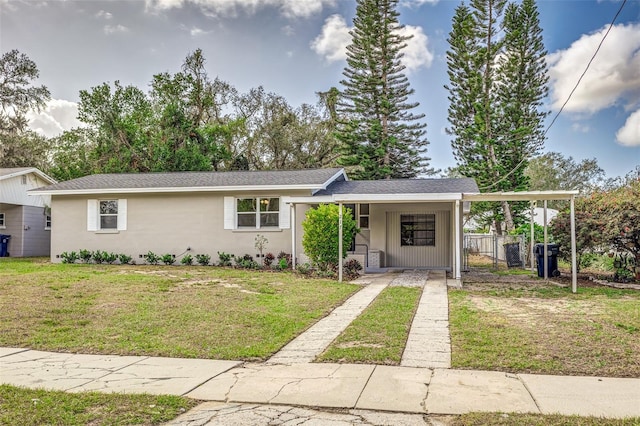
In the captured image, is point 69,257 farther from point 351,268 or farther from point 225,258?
point 351,268

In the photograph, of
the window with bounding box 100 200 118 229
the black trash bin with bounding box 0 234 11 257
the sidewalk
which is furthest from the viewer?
the black trash bin with bounding box 0 234 11 257

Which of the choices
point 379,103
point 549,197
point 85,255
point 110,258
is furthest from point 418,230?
point 379,103

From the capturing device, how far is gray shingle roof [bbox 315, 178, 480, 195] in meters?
15.1

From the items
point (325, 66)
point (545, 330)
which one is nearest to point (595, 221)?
point (545, 330)

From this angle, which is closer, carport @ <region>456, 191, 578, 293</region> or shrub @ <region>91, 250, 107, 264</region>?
carport @ <region>456, 191, 578, 293</region>

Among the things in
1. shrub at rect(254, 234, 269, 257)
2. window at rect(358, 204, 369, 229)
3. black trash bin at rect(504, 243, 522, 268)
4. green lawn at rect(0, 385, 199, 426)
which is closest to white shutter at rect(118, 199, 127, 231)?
shrub at rect(254, 234, 269, 257)

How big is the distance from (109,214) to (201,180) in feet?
11.5

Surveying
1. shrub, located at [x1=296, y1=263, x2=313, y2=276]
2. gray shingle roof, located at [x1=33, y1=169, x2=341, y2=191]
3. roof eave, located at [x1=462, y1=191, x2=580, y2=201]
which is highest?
gray shingle roof, located at [x1=33, y1=169, x2=341, y2=191]

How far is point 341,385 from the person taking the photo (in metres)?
4.50

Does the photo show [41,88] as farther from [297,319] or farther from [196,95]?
[297,319]

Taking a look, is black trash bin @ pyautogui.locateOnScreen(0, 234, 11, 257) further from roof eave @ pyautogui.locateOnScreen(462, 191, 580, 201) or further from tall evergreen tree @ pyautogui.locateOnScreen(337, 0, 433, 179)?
roof eave @ pyautogui.locateOnScreen(462, 191, 580, 201)

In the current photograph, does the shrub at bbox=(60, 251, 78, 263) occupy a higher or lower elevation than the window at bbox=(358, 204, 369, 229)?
lower

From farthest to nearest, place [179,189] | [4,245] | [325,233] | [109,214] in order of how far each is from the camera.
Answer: [4,245] → [109,214] → [179,189] → [325,233]

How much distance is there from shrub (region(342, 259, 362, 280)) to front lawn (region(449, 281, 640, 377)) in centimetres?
358
